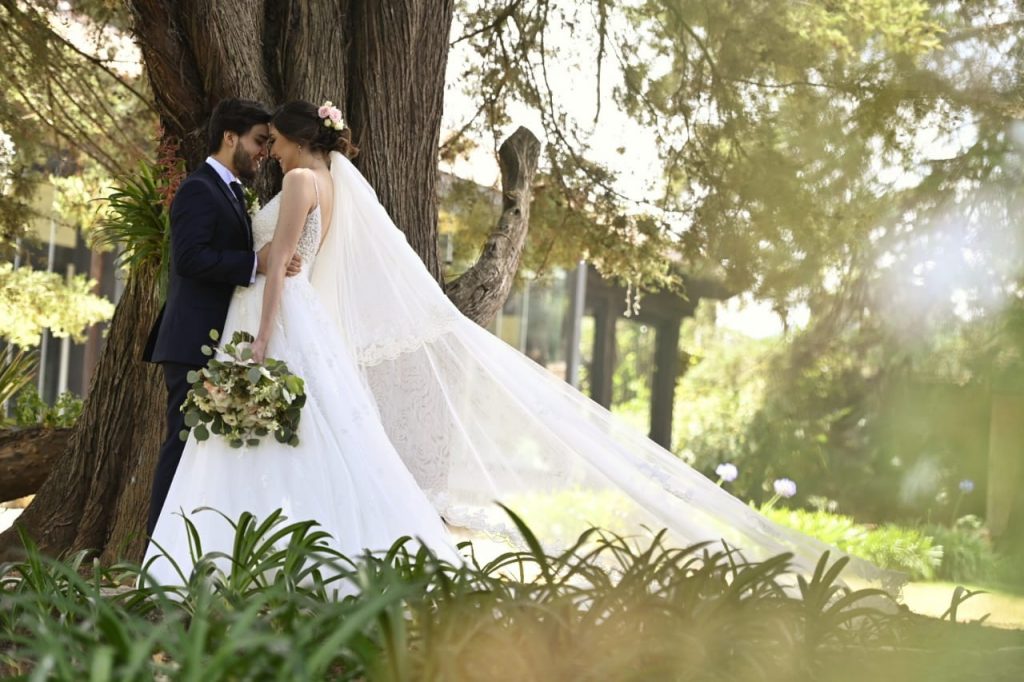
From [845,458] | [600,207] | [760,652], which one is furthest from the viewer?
[845,458]

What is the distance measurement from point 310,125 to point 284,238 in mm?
426

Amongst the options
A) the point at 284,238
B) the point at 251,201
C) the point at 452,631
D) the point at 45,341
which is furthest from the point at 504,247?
the point at 45,341

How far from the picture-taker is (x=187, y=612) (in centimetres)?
238

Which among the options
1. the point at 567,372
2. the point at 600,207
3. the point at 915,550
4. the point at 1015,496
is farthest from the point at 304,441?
the point at 567,372

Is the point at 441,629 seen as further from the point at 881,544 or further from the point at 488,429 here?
the point at 881,544

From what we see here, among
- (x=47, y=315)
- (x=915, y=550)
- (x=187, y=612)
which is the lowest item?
(x=915, y=550)

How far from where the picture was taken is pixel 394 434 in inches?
159

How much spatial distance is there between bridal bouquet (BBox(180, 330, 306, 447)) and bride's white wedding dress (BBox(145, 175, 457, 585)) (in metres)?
0.05

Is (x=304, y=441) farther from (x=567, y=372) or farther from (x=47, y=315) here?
(x=567, y=372)

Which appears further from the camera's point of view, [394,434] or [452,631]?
[394,434]

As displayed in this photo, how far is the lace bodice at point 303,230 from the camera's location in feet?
13.0

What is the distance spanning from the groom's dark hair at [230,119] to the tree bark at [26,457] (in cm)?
292

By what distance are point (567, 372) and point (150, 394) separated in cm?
1231

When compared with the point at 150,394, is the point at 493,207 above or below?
above
